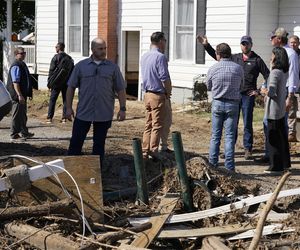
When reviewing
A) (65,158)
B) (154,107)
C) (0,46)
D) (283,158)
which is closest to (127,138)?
(154,107)

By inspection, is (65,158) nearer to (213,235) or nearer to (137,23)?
(213,235)

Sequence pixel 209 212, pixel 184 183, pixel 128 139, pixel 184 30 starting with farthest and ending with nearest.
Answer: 1. pixel 184 30
2. pixel 128 139
3. pixel 184 183
4. pixel 209 212

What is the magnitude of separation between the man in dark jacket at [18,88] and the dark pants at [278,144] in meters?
4.95

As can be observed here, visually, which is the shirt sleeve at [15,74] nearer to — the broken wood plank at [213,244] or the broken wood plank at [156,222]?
the broken wood plank at [156,222]

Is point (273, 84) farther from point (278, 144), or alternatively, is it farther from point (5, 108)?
point (5, 108)

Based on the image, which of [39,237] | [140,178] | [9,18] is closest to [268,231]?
[140,178]

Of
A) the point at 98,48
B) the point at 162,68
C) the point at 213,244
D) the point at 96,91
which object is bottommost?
the point at 213,244

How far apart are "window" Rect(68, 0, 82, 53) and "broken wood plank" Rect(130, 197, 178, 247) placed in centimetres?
1661

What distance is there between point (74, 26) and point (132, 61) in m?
2.62

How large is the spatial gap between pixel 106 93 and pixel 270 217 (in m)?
3.01

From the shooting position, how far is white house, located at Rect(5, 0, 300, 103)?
17.6m

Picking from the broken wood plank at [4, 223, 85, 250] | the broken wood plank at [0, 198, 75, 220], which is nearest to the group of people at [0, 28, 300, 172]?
the broken wood plank at [0, 198, 75, 220]

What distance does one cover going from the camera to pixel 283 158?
1056cm

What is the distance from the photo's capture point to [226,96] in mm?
10062
